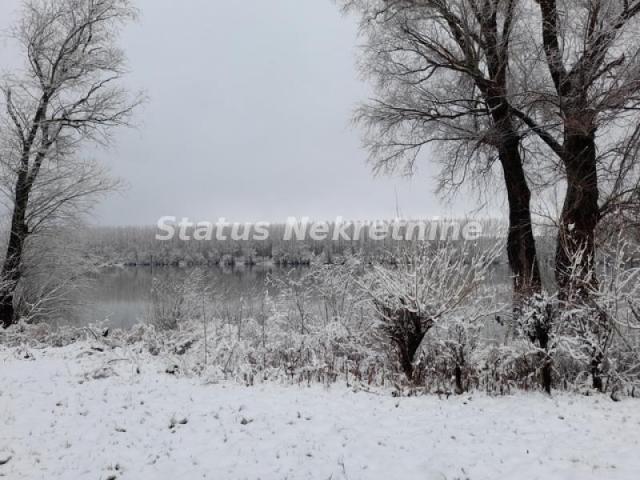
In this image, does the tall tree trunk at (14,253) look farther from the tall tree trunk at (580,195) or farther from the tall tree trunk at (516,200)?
the tall tree trunk at (580,195)

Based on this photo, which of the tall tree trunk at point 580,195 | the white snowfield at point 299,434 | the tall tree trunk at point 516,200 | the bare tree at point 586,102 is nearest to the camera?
the white snowfield at point 299,434

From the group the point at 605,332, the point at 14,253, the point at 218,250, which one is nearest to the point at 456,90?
the point at 605,332

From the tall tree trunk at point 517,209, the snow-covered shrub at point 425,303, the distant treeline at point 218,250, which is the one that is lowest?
the distant treeline at point 218,250

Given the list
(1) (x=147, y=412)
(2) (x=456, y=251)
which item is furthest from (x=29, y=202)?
(2) (x=456, y=251)

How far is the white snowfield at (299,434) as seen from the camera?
4.38 m

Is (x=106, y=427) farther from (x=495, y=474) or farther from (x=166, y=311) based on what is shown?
(x=166, y=311)

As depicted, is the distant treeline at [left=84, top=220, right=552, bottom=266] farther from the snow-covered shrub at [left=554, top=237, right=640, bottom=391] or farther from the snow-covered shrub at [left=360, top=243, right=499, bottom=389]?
the snow-covered shrub at [left=554, top=237, right=640, bottom=391]

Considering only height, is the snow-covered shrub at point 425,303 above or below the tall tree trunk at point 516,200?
below

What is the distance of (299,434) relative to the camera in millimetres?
5141

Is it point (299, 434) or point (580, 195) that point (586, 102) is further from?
point (299, 434)

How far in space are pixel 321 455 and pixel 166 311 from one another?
10796mm

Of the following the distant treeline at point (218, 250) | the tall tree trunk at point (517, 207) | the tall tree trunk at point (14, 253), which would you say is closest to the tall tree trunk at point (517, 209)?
the tall tree trunk at point (517, 207)

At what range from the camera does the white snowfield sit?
4383 millimetres

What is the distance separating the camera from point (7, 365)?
8328 millimetres
